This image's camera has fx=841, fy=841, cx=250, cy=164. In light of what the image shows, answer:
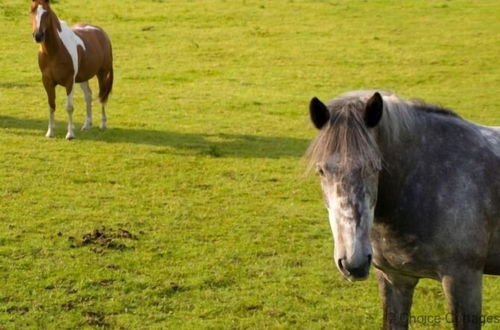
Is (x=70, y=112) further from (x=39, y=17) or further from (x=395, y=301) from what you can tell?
(x=395, y=301)

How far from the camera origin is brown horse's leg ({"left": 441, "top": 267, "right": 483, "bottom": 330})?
206 inches

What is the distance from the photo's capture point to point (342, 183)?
4.68 metres

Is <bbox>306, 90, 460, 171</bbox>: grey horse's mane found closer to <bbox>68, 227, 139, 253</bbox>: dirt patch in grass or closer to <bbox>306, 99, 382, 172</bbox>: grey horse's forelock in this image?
<bbox>306, 99, 382, 172</bbox>: grey horse's forelock

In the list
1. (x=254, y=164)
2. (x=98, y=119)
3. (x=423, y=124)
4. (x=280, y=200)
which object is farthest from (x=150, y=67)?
(x=423, y=124)

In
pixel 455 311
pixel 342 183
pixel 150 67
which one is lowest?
pixel 150 67

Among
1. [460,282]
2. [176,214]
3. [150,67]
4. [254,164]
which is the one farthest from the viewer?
[150,67]

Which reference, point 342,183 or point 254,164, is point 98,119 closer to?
point 254,164

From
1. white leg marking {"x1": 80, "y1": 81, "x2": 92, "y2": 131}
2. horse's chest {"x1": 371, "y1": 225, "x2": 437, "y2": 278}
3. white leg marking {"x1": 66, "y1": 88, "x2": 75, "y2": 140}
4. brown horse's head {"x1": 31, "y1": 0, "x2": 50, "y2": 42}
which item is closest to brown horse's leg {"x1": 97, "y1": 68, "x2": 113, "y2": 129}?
white leg marking {"x1": 80, "y1": 81, "x2": 92, "y2": 131}

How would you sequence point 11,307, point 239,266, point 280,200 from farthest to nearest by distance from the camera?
point 280,200 < point 239,266 < point 11,307

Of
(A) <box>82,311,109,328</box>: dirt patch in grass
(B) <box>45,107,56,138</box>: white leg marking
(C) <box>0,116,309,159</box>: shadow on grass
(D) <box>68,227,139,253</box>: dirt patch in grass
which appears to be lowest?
(C) <box>0,116,309,159</box>: shadow on grass

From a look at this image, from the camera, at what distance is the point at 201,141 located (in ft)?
45.9

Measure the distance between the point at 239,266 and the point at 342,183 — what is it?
398cm

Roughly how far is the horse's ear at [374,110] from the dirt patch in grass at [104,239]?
4.68m

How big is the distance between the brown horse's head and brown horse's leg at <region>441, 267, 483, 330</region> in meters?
9.84
